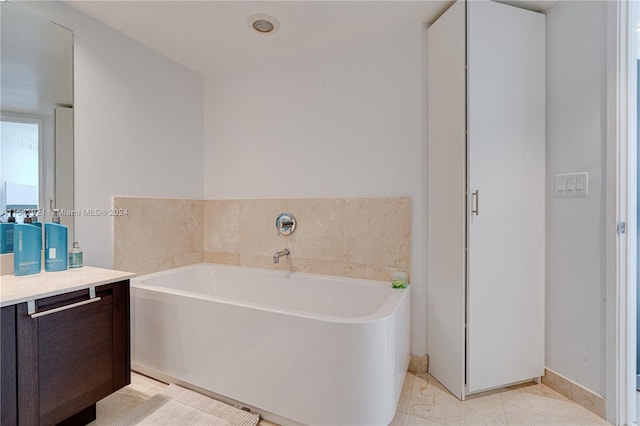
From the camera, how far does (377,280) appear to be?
2.09 m

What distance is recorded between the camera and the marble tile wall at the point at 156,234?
2082mm

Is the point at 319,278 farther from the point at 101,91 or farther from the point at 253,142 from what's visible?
the point at 101,91

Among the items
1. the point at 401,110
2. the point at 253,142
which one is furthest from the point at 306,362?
the point at 253,142

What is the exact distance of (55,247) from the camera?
1.58 metres

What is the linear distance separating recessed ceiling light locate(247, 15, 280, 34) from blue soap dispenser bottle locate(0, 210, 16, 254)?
177cm

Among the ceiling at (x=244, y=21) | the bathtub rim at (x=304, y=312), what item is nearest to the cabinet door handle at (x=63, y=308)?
the bathtub rim at (x=304, y=312)

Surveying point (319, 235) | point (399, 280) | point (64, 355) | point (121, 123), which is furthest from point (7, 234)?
point (399, 280)

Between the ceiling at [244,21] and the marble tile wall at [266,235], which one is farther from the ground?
the ceiling at [244,21]

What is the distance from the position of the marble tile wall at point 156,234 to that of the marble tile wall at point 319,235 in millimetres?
144

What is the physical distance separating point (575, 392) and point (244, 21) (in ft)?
9.81

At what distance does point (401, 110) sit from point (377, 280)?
120 centimetres

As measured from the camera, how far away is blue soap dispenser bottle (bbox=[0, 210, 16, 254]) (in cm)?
151

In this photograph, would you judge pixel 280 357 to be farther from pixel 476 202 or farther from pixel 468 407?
pixel 476 202

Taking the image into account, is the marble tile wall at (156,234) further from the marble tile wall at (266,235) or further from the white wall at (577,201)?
the white wall at (577,201)
